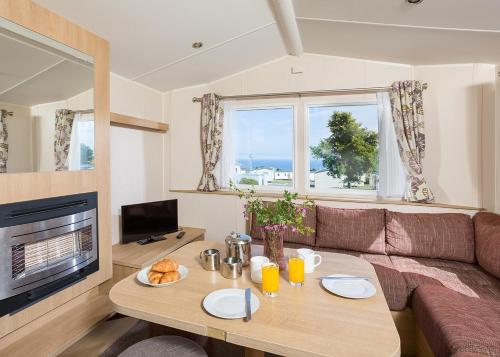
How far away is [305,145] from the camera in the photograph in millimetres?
3139

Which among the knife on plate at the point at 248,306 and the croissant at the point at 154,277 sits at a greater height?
the croissant at the point at 154,277

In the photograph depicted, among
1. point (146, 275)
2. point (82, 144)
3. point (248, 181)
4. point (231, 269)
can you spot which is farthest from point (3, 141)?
point (248, 181)

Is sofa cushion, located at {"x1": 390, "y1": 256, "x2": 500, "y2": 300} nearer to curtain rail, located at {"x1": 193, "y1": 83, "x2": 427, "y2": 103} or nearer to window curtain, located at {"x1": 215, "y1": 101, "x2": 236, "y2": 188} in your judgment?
curtain rail, located at {"x1": 193, "y1": 83, "x2": 427, "y2": 103}

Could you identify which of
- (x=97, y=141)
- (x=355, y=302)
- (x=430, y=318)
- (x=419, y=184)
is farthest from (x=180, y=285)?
(x=419, y=184)

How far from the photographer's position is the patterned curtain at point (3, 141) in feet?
4.38

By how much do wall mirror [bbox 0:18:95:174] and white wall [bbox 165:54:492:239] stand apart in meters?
1.78

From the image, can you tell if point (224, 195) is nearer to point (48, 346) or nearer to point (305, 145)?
point (305, 145)

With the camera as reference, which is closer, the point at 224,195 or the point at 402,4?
the point at 402,4

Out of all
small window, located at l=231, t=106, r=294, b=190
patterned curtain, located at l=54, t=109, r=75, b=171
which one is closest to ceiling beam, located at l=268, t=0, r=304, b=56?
small window, located at l=231, t=106, r=294, b=190

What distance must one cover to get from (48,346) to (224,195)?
217cm

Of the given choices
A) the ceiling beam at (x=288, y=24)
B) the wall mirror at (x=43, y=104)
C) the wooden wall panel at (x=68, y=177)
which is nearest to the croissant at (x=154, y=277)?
the wooden wall panel at (x=68, y=177)

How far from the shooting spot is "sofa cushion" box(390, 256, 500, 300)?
186cm

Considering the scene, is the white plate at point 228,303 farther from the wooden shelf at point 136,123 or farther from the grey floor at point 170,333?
the wooden shelf at point 136,123

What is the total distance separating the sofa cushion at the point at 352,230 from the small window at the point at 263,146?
2.40 ft
